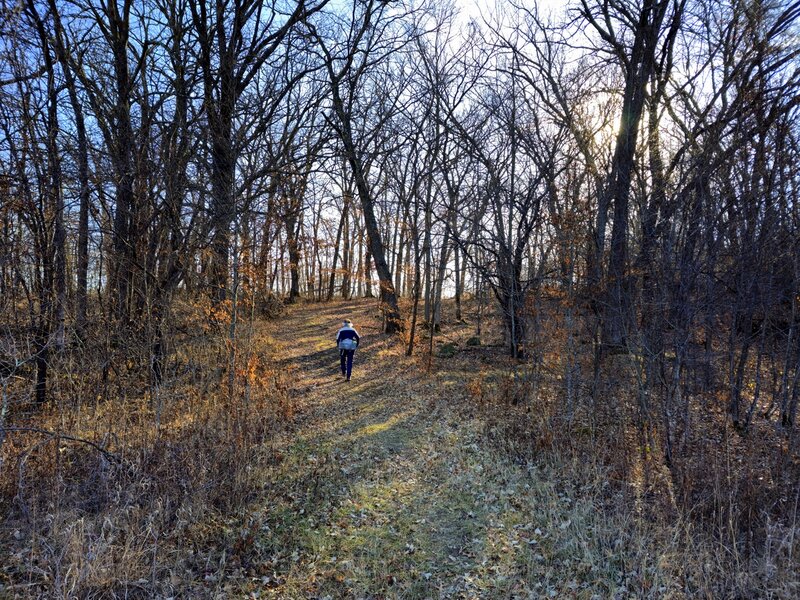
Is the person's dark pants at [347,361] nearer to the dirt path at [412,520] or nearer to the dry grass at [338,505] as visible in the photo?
the dirt path at [412,520]

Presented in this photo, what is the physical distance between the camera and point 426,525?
18.8 feet

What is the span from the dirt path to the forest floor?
0.02m

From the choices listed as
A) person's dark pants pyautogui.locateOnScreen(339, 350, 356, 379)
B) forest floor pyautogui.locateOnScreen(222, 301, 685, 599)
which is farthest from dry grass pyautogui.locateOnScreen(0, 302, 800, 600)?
person's dark pants pyautogui.locateOnScreen(339, 350, 356, 379)

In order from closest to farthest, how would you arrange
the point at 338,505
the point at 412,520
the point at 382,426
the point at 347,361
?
the point at 412,520 → the point at 338,505 → the point at 382,426 → the point at 347,361

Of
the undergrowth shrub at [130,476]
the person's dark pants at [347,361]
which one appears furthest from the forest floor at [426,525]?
the person's dark pants at [347,361]

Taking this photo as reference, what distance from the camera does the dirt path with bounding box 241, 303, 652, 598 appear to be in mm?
4688

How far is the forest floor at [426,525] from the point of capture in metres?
4.65

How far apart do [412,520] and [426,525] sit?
0.20 metres

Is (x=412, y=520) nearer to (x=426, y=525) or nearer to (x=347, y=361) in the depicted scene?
(x=426, y=525)

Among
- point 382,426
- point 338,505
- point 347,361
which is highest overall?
point 347,361

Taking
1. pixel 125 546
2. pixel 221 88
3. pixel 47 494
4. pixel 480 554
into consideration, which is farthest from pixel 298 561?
pixel 221 88

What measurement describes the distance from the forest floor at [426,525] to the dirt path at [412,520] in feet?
0.05

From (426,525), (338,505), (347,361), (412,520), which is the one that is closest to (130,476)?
(338,505)

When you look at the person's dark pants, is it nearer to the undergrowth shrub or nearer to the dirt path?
the dirt path
